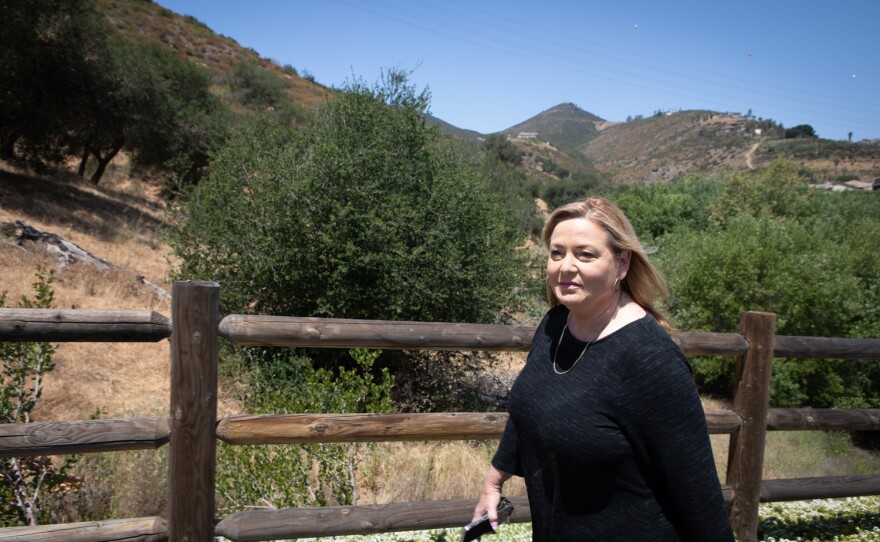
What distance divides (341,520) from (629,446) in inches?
71.3

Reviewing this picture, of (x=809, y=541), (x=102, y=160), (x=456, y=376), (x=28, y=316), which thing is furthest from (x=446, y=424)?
(x=102, y=160)

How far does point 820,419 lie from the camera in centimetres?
411

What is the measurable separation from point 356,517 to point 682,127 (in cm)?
11626

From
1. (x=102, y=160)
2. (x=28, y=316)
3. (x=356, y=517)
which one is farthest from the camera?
(x=102, y=160)

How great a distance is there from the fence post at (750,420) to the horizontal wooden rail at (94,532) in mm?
3211

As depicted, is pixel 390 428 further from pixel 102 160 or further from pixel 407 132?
pixel 102 160

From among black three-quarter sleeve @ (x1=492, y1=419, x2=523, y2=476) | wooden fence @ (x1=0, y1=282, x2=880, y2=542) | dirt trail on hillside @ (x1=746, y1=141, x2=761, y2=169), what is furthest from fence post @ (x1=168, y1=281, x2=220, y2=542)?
dirt trail on hillside @ (x1=746, y1=141, x2=761, y2=169)

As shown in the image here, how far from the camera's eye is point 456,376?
10852 millimetres

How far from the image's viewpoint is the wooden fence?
2.61 meters

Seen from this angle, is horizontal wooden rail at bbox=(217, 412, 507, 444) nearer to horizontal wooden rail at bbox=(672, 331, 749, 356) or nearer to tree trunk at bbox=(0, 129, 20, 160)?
horizontal wooden rail at bbox=(672, 331, 749, 356)

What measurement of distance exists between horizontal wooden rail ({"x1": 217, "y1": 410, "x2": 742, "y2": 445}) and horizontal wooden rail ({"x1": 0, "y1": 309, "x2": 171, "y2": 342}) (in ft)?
1.87

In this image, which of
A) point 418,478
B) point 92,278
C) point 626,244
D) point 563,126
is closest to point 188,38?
point 92,278

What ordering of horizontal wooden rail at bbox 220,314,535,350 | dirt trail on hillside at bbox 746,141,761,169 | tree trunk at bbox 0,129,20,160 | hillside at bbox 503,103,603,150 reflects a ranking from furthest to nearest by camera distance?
hillside at bbox 503,103,603,150 → dirt trail on hillside at bbox 746,141,761,169 → tree trunk at bbox 0,129,20,160 → horizontal wooden rail at bbox 220,314,535,350

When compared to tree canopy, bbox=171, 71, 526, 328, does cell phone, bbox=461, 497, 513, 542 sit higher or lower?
lower
